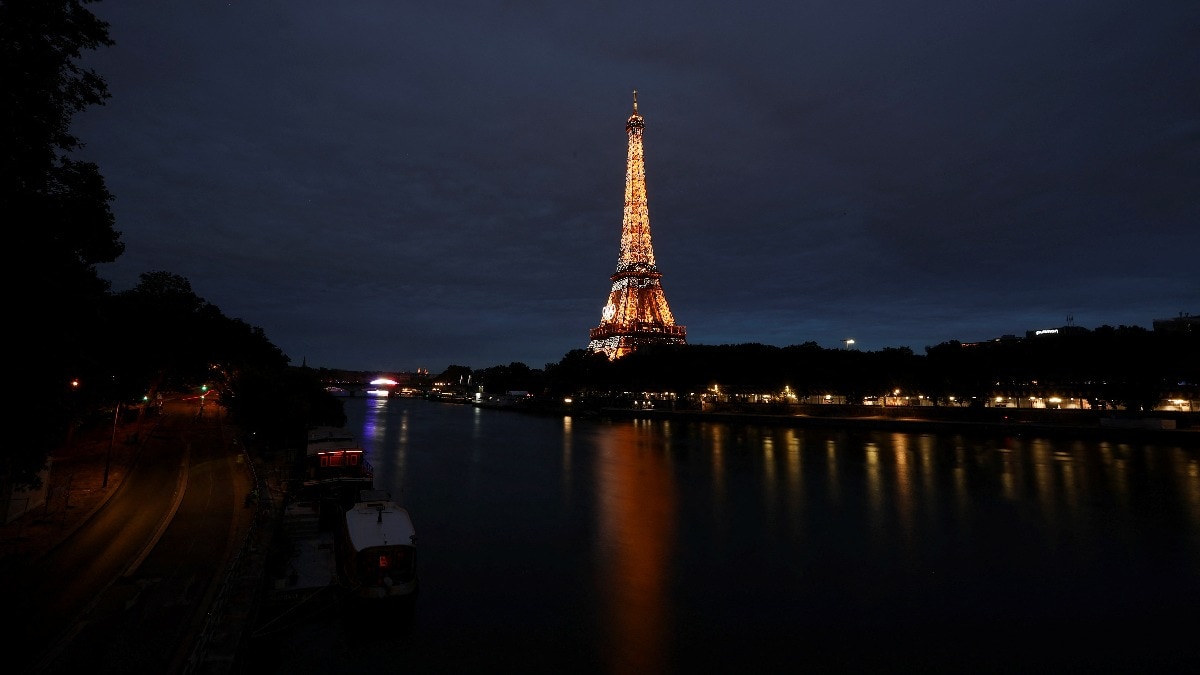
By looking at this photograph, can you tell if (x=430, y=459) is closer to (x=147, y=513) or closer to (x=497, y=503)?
(x=497, y=503)

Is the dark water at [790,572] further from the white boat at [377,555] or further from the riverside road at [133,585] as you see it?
the riverside road at [133,585]

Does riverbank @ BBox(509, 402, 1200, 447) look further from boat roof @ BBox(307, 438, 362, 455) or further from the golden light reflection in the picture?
boat roof @ BBox(307, 438, 362, 455)

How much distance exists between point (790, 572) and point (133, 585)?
21.4 meters

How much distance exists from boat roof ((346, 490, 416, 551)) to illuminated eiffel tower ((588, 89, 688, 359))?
118m

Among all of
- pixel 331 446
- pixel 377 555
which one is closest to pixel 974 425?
pixel 331 446

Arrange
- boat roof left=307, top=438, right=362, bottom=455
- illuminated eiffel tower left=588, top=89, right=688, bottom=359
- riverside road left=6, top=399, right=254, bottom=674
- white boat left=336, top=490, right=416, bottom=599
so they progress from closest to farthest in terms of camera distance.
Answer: riverside road left=6, top=399, right=254, bottom=674, white boat left=336, top=490, right=416, bottom=599, boat roof left=307, top=438, right=362, bottom=455, illuminated eiffel tower left=588, top=89, right=688, bottom=359

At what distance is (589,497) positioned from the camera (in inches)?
1634

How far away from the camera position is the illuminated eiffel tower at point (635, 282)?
452ft

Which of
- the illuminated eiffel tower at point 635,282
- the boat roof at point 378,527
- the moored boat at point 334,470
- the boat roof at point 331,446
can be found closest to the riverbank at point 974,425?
the illuminated eiffel tower at point 635,282

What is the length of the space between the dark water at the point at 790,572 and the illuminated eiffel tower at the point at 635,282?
87.6 metres

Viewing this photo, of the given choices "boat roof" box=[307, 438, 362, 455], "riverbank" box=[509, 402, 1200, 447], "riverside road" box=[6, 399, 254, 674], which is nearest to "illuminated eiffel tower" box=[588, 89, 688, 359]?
"riverbank" box=[509, 402, 1200, 447]

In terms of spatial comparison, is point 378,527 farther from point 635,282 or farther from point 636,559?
point 635,282

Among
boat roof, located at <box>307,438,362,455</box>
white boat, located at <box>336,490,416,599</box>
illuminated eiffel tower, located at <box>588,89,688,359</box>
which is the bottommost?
white boat, located at <box>336,490,416,599</box>

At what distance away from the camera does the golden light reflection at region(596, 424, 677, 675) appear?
18.7 metres
